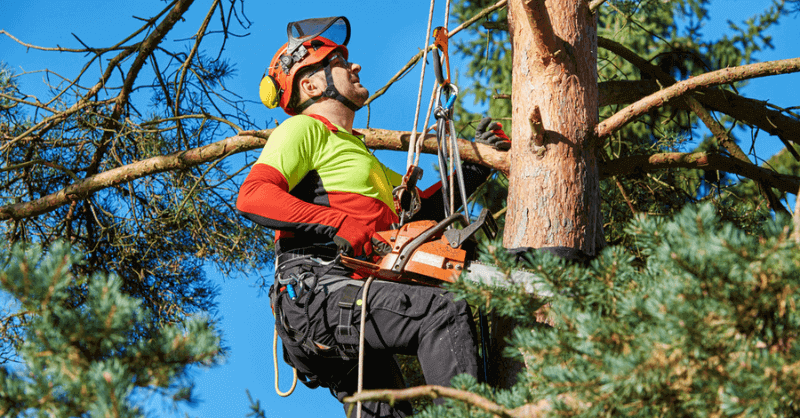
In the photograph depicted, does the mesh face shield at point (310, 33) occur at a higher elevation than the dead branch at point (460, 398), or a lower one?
higher

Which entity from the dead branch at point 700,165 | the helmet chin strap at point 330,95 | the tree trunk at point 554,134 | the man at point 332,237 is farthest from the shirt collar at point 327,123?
the dead branch at point 700,165

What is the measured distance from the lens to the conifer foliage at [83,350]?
4.27 ft

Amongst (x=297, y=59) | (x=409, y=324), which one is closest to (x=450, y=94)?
(x=297, y=59)

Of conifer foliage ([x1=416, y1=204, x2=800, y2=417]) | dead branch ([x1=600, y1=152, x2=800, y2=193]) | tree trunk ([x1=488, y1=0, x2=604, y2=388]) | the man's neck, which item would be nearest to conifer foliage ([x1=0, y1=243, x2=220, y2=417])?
conifer foliage ([x1=416, y1=204, x2=800, y2=417])

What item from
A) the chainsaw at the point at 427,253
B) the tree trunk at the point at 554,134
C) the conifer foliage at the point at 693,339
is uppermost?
the tree trunk at the point at 554,134

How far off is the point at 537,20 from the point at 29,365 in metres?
2.22

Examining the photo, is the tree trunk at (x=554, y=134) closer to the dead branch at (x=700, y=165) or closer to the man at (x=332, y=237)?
the man at (x=332, y=237)

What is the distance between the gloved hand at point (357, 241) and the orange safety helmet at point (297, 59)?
0.94m

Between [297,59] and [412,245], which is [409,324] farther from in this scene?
[297,59]

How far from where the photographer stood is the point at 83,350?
4.58 feet

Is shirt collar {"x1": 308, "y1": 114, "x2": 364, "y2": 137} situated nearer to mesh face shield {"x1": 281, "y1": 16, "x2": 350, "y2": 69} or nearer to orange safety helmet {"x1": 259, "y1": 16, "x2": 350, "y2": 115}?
orange safety helmet {"x1": 259, "y1": 16, "x2": 350, "y2": 115}

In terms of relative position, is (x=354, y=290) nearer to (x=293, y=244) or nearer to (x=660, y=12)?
(x=293, y=244)

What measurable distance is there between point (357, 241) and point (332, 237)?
10 cm

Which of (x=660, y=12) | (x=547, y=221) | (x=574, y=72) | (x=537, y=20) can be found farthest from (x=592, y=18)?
(x=660, y=12)
